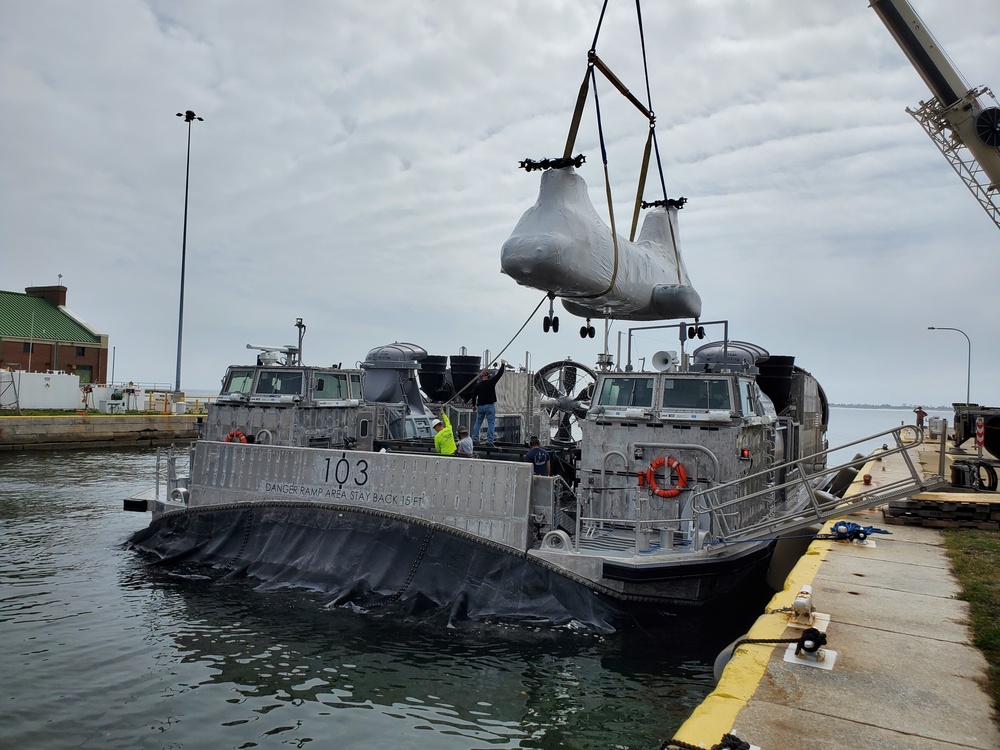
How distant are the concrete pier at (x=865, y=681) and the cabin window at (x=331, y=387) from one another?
9596 mm

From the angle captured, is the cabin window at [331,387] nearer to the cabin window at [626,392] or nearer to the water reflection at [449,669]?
the water reflection at [449,669]

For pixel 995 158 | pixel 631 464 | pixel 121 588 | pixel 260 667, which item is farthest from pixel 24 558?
pixel 995 158

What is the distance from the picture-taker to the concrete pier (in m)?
3.89

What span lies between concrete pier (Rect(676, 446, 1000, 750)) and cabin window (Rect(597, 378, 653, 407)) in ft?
12.2

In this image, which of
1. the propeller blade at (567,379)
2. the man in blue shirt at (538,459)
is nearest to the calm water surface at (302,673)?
the man in blue shirt at (538,459)

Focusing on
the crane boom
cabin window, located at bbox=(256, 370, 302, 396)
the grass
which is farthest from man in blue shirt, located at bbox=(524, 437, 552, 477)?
the crane boom

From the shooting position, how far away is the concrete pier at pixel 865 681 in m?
3.89

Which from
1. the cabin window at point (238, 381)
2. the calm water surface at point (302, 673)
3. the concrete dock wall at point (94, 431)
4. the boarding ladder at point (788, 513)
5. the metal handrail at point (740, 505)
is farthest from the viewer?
the concrete dock wall at point (94, 431)

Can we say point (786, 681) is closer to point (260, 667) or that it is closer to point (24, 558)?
point (260, 667)

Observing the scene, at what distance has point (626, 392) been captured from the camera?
10.7 m

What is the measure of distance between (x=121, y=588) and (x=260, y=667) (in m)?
4.11

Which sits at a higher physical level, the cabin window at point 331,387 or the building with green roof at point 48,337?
the building with green roof at point 48,337

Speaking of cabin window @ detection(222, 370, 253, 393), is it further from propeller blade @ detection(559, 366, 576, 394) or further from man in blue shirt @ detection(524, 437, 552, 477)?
propeller blade @ detection(559, 366, 576, 394)

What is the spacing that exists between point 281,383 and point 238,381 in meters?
0.98
